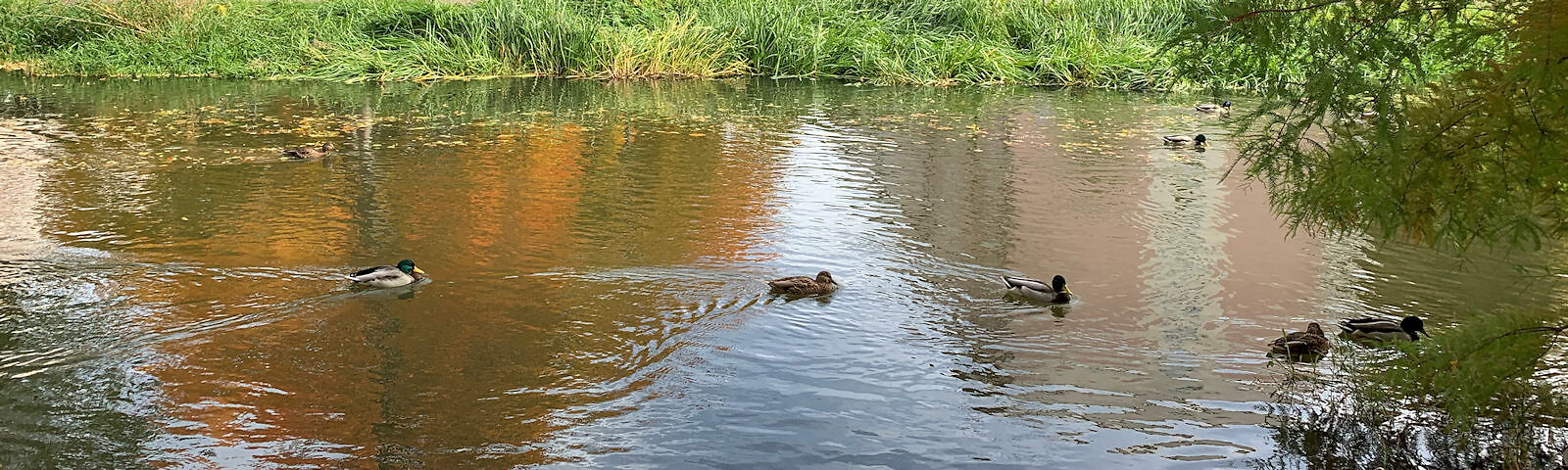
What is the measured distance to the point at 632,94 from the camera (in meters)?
23.9

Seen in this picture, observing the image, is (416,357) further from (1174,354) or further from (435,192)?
(435,192)

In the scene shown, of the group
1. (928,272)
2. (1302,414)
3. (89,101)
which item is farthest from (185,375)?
(89,101)

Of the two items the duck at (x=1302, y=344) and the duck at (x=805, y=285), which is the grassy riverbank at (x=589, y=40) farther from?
the duck at (x=1302, y=344)

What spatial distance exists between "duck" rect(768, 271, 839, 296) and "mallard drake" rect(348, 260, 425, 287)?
257cm

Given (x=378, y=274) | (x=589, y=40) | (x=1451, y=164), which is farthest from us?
(x=589, y=40)

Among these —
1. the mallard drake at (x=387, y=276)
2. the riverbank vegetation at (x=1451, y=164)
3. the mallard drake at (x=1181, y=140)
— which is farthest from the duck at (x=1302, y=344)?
the mallard drake at (x=1181, y=140)

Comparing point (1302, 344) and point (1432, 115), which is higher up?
point (1432, 115)

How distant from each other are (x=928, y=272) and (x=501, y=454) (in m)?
4.66

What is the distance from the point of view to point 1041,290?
9.45 meters

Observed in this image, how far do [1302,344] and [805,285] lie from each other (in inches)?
129

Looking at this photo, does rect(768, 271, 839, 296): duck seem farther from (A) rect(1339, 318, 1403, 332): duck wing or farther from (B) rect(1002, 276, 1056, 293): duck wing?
(A) rect(1339, 318, 1403, 332): duck wing

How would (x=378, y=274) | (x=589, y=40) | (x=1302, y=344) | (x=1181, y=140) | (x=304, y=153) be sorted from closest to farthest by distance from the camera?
(x=1302, y=344) → (x=378, y=274) → (x=304, y=153) → (x=1181, y=140) → (x=589, y=40)

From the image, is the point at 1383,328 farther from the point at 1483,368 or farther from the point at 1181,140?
the point at 1181,140

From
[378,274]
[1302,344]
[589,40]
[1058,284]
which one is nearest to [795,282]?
[1058,284]
